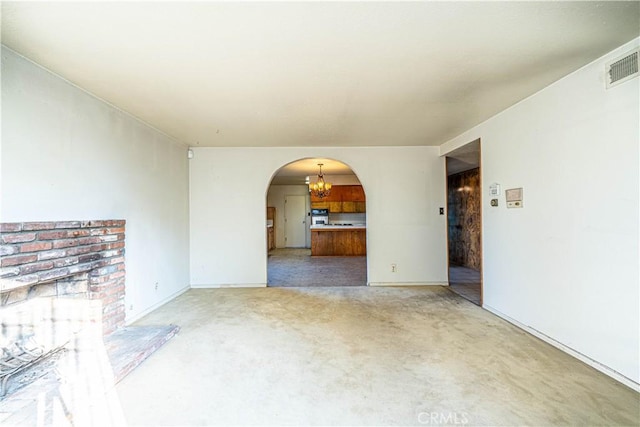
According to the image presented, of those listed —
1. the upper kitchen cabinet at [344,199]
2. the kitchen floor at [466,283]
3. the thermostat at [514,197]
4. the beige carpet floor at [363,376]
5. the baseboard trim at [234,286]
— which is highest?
the upper kitchen cabinet at [344,199]

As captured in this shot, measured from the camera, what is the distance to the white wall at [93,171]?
1923mm

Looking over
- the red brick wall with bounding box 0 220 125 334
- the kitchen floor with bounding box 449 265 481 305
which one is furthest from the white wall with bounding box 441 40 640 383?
the red brick wall with bounding box 0 220 125 334

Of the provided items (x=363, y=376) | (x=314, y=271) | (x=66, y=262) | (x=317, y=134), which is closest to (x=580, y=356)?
(x=363, y=376)

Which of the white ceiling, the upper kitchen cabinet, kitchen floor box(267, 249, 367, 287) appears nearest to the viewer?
the white ceiling

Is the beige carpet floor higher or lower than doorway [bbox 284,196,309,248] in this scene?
lower

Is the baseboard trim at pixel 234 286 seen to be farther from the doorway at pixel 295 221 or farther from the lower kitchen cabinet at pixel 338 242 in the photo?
the doorway at pixel 295 221

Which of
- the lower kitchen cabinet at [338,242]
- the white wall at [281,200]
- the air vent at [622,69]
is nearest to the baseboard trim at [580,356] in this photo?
the air vent at [622,69]

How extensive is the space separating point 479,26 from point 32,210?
10.7ft

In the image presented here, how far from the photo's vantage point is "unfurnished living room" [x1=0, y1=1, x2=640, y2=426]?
1.65 metres

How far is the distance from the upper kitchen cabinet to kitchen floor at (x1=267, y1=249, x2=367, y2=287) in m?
1.71

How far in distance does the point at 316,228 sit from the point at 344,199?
4.37 feet

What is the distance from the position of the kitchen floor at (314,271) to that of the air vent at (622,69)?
378 cm

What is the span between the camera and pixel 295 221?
33.7ft

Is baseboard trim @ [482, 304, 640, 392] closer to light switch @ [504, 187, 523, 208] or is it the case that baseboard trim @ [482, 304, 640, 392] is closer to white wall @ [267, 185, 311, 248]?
light switch @ [504, 187, 523, 208]
